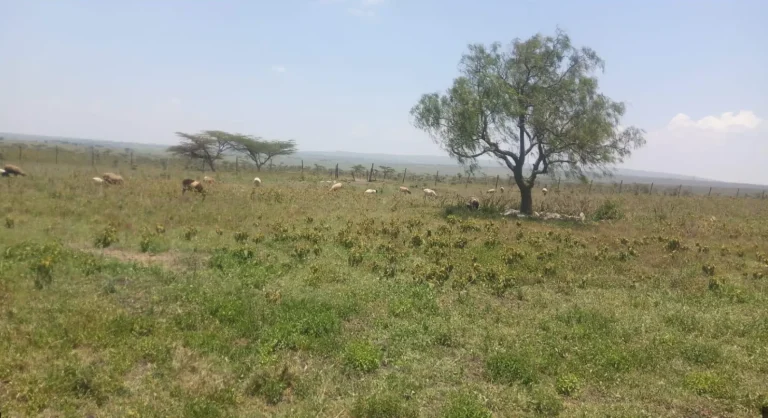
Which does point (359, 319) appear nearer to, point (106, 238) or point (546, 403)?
point (546, 403)

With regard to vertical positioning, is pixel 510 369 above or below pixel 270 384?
above

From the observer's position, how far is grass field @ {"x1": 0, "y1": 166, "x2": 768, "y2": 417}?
20.7 ft

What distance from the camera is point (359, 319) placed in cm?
899

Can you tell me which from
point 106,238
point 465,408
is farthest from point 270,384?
point 106,238

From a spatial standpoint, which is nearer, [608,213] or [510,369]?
[510,369]

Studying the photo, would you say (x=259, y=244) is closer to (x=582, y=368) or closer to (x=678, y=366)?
(x=582, y=368)

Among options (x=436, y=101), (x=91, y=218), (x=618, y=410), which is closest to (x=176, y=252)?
(x=91, y=218)

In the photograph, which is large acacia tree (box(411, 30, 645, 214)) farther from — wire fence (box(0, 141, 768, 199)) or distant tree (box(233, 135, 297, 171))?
distant tree (box(233, 135, 297, 171))

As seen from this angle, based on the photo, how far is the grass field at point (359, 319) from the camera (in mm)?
6312

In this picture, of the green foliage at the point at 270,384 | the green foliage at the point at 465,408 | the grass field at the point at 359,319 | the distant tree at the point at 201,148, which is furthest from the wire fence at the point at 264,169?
the green foliage at the point at 270,384

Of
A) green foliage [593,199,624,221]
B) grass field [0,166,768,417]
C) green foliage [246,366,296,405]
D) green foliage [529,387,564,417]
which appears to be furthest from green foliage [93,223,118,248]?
green foliage [593,199,624,221]

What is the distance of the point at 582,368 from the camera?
7.48 meters

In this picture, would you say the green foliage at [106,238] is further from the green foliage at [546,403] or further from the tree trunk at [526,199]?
the tree trunk at [526,199]

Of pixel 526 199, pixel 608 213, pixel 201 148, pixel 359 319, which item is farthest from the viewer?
pixel 201 148
